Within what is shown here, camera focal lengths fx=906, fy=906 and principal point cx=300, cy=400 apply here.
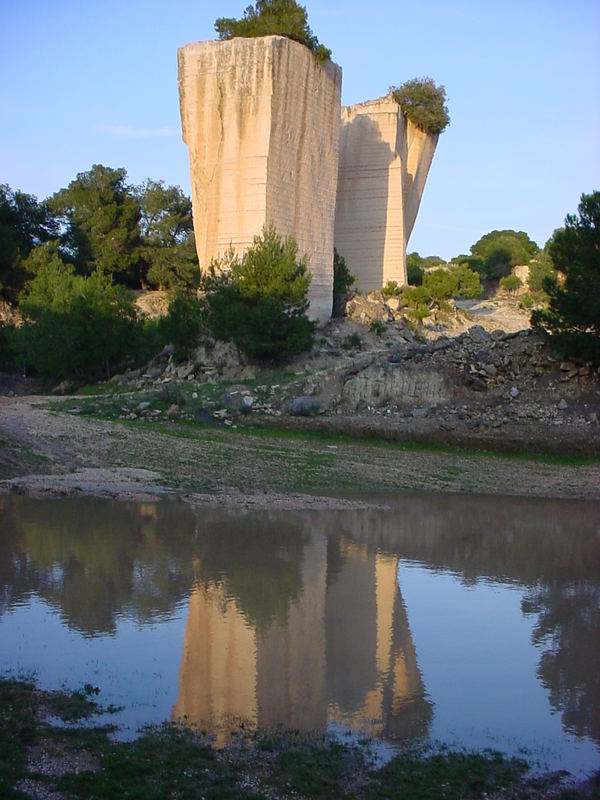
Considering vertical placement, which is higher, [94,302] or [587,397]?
[94,302]

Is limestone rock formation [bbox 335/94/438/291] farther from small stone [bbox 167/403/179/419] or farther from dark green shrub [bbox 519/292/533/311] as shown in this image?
small stone [bbox 167/403/179/419]

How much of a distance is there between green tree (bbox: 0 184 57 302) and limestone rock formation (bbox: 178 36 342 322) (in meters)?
12.2

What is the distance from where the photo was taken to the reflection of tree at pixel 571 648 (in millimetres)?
5422

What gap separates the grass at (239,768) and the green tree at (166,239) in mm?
35094

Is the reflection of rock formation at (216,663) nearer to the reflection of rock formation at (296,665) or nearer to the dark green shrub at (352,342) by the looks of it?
the reflection of rock formation at (296,665)

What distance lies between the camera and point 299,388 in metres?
20.0

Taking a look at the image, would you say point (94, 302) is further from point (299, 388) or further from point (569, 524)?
point (569, 524)

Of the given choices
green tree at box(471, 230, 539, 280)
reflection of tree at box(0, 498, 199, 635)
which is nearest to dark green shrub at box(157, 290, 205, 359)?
reflection of tree at box(0, 498, 199, 635)

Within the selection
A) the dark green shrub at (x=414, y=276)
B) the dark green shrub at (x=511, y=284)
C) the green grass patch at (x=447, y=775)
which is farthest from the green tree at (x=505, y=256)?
the green grass patch at (x=447, y=775)

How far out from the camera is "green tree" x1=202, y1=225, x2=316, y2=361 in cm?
2336

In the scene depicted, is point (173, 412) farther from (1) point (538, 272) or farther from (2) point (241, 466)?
(1) point (538, 272)

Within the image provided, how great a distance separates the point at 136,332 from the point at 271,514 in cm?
1675

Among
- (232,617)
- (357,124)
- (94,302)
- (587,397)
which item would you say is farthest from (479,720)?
(357,124)

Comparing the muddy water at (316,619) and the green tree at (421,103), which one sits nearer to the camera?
the muddy water at (316,619)
